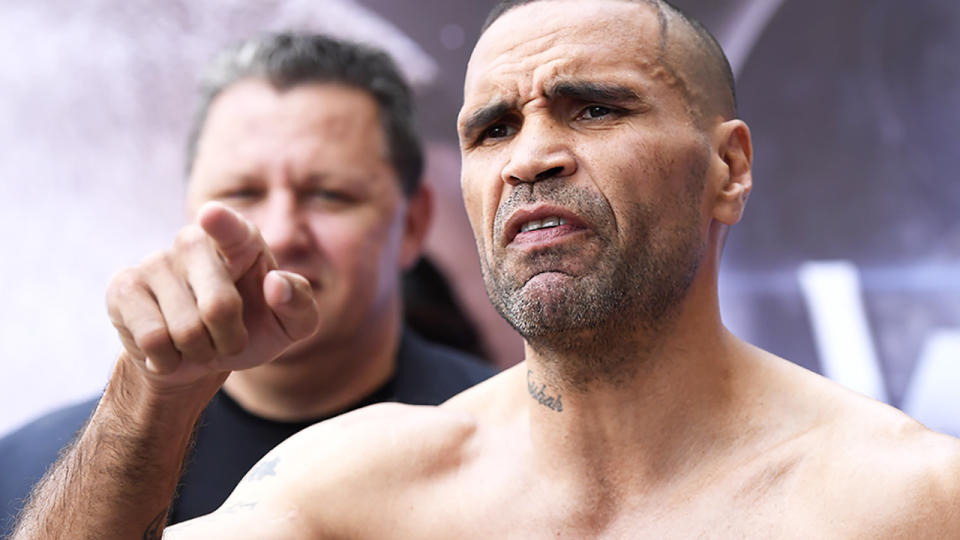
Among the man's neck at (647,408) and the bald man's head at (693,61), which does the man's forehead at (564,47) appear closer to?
the bald man's head at (693,61)

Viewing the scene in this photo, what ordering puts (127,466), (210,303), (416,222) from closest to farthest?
(210,303)
(127,466)
(416,222)

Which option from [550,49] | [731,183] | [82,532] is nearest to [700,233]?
[731,183]

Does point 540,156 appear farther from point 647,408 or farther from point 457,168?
point 457,168

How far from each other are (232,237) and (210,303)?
→ 4.0 inches

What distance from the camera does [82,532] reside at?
146 cm

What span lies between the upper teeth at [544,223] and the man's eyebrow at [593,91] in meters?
0.23

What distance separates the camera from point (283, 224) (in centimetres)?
265

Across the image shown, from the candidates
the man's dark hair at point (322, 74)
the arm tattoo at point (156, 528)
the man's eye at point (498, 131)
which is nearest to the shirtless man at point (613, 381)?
the man's eye at point (498, 131)

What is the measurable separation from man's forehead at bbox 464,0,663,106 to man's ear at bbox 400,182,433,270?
136 cm

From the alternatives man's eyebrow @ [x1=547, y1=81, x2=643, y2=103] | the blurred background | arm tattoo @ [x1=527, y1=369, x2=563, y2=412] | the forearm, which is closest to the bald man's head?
man's eyebrow @ [x1=547, y1=81, x2=643, y2=103]

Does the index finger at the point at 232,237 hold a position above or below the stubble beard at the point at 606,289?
above

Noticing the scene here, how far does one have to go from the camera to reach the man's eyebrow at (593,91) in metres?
1.67

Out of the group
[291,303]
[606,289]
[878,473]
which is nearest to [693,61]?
[606,289]

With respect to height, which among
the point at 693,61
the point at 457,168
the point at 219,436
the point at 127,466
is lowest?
the point at 219,436
